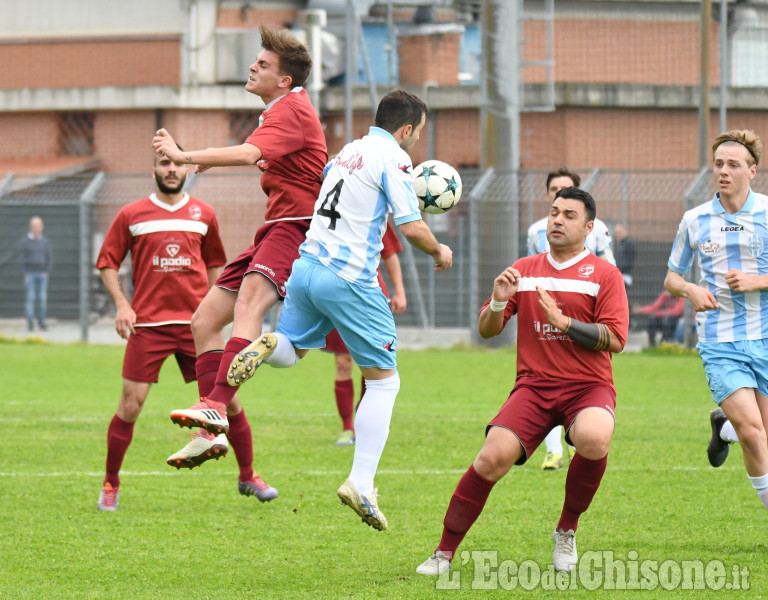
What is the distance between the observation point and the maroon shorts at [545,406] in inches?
227

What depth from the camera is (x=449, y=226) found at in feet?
67.6

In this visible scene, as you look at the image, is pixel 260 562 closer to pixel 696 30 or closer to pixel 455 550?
pixel 455 550

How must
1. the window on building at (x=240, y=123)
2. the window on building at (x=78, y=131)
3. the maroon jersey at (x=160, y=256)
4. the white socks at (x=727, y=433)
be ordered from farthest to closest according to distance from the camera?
the window on building at (x=78, y=131)
the window on building at (x=240, y=123)
the maroon jersey at (x=160, y=256)
the white socks at (x=727, y=433)

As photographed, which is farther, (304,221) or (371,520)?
(304,221)

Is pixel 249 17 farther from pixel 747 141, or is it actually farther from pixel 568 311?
pixel 568 311

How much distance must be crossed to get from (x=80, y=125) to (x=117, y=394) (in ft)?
53.3

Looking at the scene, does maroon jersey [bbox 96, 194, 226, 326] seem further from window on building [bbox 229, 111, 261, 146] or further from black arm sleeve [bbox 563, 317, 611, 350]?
window on building [bbox 229, 111, 261, 146]

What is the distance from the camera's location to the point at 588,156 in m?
26.5

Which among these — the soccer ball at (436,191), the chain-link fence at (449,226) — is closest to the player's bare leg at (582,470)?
the soccer ball at (436,191)

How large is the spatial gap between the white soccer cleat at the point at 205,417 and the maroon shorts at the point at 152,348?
162 centimetres

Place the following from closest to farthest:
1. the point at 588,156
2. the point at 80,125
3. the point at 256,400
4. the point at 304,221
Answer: the point at 304,221, the point at 256,400, the point at 588,156, the point at 80,125

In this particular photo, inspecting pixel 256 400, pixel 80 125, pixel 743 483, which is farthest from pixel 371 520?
pixel 80 125

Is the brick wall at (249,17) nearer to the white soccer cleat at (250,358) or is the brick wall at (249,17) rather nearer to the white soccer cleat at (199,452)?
the white soccer cleat at (250,358)

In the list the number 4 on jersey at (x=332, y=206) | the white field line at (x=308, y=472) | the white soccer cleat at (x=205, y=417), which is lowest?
the white field line at (x=308, y=472)
